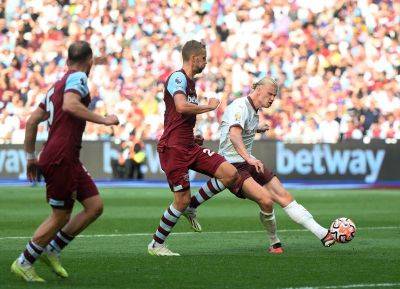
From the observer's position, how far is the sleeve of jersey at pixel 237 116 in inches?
490

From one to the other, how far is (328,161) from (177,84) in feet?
62.8

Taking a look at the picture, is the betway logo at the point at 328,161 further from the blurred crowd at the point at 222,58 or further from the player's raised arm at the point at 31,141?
the player's raised arm at the point at 31,141

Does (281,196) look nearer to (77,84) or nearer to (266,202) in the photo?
(266,202)

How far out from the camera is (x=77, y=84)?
912 centimetres

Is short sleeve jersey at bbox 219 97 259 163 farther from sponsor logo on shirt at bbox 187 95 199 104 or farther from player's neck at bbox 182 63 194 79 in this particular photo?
player's neck at bbox 182 63 194 79

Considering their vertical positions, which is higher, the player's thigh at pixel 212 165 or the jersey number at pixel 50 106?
the jersey number at pixel 50 106

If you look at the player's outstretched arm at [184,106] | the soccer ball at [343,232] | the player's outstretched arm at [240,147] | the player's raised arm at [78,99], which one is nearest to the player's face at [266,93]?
A: the player's outstretched arm at [240,147]

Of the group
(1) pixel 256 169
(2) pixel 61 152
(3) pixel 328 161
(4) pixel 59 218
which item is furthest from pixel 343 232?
(3) pixel 328 161

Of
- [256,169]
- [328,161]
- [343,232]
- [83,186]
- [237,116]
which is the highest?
[237,116]

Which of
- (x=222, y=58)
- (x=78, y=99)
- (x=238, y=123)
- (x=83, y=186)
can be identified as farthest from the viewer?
(x=222, y=58)

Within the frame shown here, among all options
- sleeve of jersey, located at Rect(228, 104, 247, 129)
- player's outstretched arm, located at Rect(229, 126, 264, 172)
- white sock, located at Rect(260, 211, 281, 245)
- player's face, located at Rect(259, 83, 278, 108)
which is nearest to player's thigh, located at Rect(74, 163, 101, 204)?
player's outstretched arm, located at Rect(229, 126, 264, 172)

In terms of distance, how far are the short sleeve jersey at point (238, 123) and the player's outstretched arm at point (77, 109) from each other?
145 inches

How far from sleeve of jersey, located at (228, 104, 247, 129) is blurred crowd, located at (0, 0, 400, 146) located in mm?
17989

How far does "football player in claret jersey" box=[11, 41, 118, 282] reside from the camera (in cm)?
914
